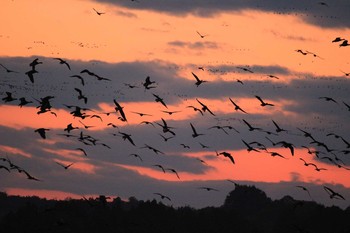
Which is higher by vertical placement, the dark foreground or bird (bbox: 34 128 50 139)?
bird (bbox: 34 128 50 139)

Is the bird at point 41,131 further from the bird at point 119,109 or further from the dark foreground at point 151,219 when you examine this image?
the dark foreground at point 151,219

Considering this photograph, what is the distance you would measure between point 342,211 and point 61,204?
5107 cm

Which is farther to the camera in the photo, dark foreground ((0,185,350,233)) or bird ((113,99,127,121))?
dark foreground ((0,185,350,233))

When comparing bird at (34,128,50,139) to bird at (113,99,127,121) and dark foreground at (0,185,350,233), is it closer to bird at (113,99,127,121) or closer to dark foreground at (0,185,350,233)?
bird at (113,99,127,121)

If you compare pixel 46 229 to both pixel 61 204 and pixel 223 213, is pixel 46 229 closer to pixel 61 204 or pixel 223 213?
pixel 61 204

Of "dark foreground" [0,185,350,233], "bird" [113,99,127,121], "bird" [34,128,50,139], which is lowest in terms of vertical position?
"dark foreground" [0,185,350,233]

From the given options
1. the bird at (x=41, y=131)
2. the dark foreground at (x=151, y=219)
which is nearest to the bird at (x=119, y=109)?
the bird at (x=41, y=131)

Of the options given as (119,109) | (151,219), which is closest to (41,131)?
(119,109)

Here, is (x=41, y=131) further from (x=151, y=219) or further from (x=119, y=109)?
(x=151, y=219)

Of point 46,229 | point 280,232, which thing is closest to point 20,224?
point 46,229

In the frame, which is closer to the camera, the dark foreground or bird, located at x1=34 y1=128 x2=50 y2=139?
bird, located at x1=34 y1=128 x2=50 y2=139

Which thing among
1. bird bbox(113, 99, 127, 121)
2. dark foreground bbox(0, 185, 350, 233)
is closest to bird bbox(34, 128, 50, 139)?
bird bbox(113, 99, 127, 121)

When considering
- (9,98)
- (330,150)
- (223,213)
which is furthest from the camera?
(223,213)

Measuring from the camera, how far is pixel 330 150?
65.3 metres
